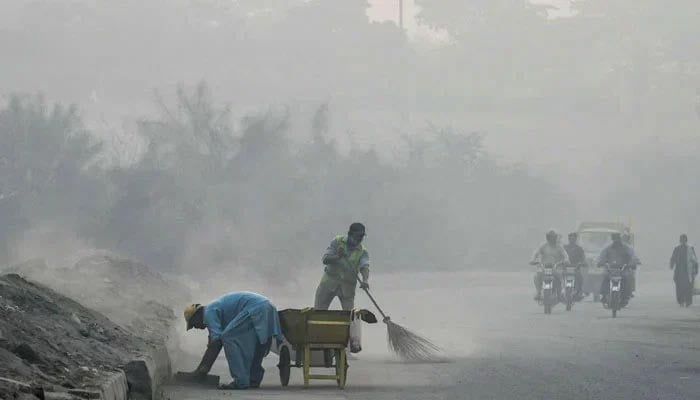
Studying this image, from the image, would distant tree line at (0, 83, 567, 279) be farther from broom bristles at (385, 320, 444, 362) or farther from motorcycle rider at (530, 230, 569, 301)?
broom bristles at (385, 320, 444, 362)

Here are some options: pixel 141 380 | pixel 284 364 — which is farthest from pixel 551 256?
pixel 141 380

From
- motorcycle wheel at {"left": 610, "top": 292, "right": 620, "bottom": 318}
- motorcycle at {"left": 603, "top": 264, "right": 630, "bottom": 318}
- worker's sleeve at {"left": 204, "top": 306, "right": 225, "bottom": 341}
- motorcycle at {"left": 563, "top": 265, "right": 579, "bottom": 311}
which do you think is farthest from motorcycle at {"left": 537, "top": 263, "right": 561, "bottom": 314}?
worker's sleeve at {"left": 204, "top": 306, "right": 225, "bottom": 341}

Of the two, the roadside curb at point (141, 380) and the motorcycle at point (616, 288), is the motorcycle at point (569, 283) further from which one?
the roadside curb at point (141, 380)

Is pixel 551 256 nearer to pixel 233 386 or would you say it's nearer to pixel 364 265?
pixel 364 265

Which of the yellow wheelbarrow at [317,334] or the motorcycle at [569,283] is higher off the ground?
the motorcycle at [569,283]

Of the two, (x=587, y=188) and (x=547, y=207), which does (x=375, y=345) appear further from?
(x=587, y=188)

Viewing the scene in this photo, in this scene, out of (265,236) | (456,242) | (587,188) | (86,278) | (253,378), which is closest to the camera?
(253,378)

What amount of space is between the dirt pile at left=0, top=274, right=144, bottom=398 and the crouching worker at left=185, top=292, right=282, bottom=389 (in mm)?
716

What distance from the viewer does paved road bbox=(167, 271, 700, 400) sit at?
14891mm

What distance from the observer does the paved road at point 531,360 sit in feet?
48.9

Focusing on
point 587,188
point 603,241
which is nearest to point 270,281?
point 603,241

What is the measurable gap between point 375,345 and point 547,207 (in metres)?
80.5

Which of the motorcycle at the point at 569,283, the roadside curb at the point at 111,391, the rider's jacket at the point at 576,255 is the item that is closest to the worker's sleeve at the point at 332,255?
the roadside curb at the point at 111,391

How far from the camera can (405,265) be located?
76.6 m
